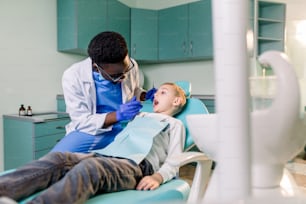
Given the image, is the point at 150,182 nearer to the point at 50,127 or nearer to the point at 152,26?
the point at 50,127

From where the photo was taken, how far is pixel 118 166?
3.49 ft

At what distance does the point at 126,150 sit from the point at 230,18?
110 cm

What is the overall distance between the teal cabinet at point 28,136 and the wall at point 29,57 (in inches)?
5.1

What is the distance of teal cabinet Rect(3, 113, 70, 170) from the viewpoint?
2314mm

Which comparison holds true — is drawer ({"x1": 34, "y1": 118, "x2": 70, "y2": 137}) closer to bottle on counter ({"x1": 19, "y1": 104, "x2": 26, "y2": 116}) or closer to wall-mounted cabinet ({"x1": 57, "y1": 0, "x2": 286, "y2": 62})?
bottle on counter ({"x1": 19, "y1": 104, "x2": 26, "y2": 116})

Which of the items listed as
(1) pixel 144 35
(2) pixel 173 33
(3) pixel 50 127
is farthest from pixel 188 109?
(1) pixel 144 35

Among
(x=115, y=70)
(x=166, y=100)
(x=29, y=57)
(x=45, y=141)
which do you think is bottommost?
(x=45, y=141)

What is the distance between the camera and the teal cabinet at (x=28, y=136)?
7.59 ft

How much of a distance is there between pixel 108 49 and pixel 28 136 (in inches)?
56.6

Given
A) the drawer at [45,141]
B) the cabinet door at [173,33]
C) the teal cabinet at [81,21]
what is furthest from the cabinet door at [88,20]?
the drawer at [45,141]

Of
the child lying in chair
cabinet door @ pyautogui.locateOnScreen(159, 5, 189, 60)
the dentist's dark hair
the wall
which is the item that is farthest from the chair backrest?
cabinet door @ pyautogui.locateOnScreen(159, 5, 189, 60)

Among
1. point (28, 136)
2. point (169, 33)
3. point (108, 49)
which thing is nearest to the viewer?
point (108, 49)

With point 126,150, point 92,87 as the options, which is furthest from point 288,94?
point 92,87

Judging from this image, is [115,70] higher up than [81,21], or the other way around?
[81,21]
